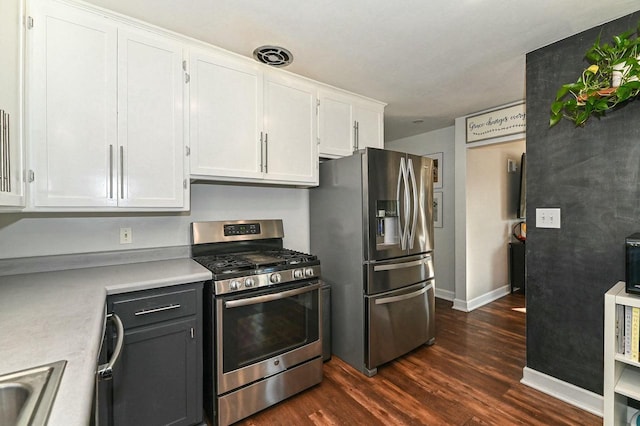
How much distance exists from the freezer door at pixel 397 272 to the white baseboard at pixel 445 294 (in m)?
1.57

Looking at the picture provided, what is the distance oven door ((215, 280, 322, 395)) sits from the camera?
67.3 inches

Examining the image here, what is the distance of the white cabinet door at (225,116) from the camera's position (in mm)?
1979

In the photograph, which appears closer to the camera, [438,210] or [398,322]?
[398,322]

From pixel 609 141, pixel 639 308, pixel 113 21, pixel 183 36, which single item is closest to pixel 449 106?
pixel 609 141

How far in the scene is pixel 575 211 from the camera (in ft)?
6.23

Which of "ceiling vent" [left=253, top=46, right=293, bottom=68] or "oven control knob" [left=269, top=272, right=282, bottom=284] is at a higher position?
"ceiling vent" [left=253, top=46, right=293, bottom=68]

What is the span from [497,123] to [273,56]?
2496 mm

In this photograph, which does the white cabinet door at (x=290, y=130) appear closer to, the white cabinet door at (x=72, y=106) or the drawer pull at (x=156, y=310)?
the white cabinet door at (x=72, y=106)

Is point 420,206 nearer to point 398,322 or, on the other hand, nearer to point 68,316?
point 398,322

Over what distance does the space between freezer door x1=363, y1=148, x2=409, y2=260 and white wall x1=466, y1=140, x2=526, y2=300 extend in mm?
1680

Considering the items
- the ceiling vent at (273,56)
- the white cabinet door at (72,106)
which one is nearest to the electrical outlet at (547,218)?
the ceiling vent at (273,56)

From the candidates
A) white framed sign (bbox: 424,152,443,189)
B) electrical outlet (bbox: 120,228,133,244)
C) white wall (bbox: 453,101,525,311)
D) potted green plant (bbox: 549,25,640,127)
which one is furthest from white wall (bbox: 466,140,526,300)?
electrical outlet (bbox: 120,228,133,244)

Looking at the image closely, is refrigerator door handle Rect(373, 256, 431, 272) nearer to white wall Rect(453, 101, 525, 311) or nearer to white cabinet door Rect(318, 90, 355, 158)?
white cabinet door Rect(318, 90, 355, 158)

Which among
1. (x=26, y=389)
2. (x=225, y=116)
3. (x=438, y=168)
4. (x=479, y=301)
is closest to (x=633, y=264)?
(x=26, y=389)
